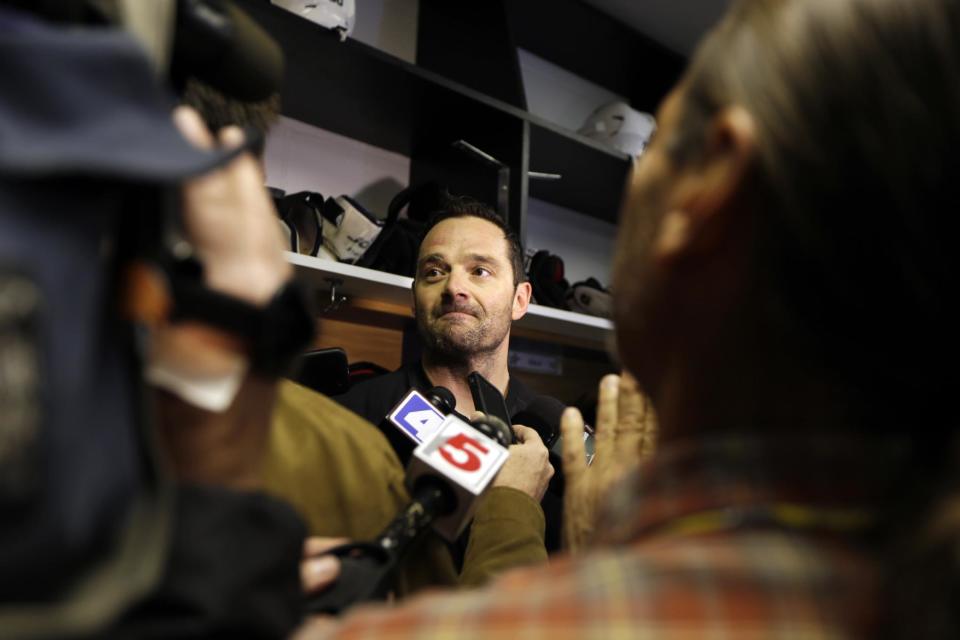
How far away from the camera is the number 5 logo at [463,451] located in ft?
2.20

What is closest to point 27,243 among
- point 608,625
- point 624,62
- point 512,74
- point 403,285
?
point 608,625

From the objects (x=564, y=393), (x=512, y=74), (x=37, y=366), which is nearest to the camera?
(x=37, y=366)

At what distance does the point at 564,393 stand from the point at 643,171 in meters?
2.18

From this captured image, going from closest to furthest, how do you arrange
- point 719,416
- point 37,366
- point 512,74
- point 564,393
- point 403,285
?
point 37,366 < point 719,416 < point 403,285 < point 512,74 < point 564,393

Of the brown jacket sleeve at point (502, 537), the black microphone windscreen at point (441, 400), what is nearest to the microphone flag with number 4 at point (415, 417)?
the black microphone windscreen at point (441, 400)

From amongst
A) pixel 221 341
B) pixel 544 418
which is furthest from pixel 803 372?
pixel 544 418

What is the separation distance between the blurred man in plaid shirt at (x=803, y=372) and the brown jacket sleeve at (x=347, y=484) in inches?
8.6

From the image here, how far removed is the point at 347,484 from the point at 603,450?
0.31 meters

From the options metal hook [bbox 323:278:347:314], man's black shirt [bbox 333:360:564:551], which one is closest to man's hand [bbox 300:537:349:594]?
man's black shirt [bbox 333:360:564:551]

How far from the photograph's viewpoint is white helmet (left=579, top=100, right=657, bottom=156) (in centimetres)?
236

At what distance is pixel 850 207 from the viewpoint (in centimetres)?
37

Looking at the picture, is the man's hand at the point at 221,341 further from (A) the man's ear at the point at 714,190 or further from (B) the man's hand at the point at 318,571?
(A) the man's ear at the point at 714,190

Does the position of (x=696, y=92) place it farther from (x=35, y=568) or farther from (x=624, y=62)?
(x=624, y=62)

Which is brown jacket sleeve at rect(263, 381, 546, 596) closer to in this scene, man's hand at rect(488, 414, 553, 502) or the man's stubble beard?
man's hand at rect(488, 414, 553, 502)
